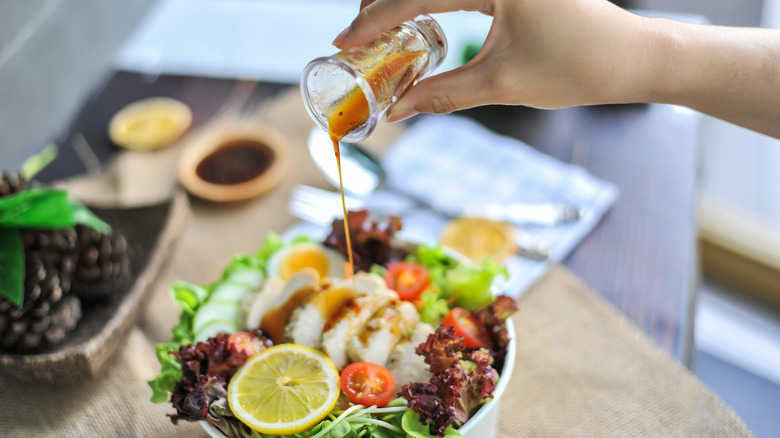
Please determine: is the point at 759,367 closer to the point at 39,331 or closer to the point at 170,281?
the point at 170,281

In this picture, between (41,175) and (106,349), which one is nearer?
(106,349)

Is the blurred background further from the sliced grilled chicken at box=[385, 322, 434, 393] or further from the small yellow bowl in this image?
the sliced grilled chicken at box=[385, 322, 434, 393]

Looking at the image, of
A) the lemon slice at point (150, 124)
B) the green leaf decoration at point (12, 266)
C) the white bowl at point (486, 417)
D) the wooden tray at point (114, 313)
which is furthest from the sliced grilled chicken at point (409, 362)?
the lemon slice at point (150, 124)

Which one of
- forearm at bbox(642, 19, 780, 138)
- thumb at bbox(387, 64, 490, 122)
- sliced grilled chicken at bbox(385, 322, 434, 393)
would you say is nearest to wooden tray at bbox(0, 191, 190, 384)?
sliced grilled chicken at bbox(385, 322, 434, 393)

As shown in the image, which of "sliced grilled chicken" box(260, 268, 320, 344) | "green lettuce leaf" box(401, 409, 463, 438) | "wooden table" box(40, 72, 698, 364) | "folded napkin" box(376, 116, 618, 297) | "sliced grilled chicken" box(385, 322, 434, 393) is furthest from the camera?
"folded napkin" box(376, 116, 618, 297)

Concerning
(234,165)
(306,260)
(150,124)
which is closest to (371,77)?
(306,260)

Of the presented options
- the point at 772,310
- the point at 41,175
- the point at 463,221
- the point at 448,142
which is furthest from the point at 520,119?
the point at 41,175
